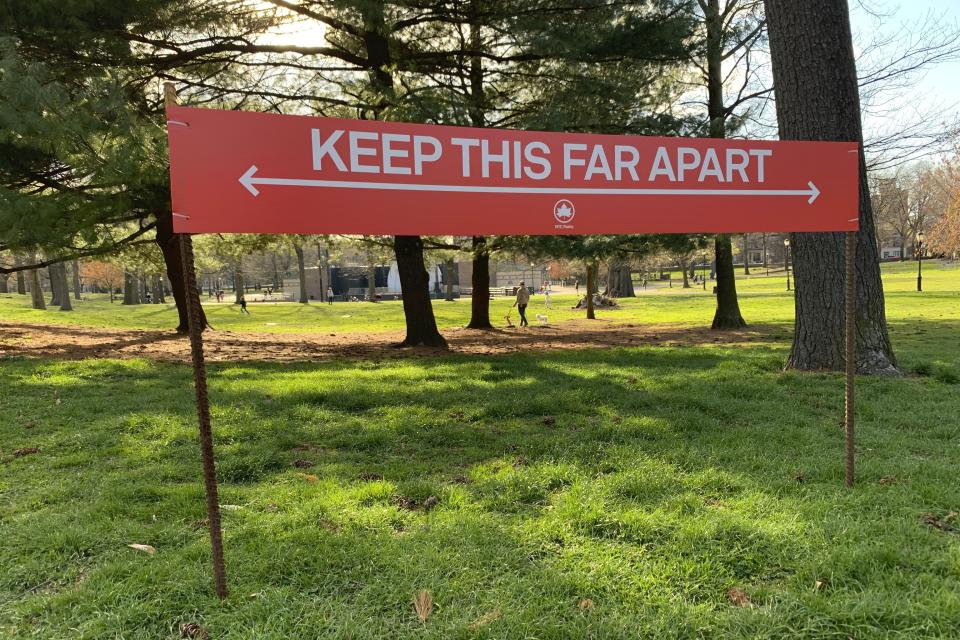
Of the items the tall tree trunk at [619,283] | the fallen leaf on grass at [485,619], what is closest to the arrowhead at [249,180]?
the fallen leaf on grass at [485,619]

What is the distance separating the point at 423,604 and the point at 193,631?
2.91 ft

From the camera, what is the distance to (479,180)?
9.59 ft

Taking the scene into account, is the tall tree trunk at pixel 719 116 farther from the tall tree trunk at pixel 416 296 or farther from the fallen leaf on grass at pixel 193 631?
the fallen leaf on grass at pixel 193 631

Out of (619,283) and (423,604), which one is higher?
(619,283)

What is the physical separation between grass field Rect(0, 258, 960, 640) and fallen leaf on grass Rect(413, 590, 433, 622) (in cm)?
3

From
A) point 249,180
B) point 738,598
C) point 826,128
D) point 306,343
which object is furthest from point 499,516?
point 306,343

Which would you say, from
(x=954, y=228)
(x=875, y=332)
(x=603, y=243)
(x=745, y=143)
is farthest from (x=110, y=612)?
(x=954, y=228)

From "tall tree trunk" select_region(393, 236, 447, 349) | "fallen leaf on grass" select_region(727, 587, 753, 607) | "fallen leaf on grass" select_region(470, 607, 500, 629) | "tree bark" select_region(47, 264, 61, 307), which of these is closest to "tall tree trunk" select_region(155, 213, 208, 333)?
"tall tree trunk" select_region(393, 236, 447, 349)

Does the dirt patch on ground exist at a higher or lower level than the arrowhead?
lower

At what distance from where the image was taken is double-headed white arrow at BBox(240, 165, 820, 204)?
99.0 inches

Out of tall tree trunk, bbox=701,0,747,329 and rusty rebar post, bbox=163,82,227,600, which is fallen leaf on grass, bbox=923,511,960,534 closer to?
rusty rebar post, bbox=163,82,227,600

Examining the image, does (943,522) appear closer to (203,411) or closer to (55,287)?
(203,411)

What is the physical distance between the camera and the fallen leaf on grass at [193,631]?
84.8 inches

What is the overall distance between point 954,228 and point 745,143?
1207 inches
